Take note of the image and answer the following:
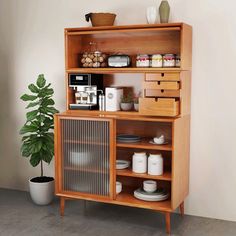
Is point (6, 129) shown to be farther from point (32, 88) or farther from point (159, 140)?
point (159, 140)

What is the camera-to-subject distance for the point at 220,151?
11.3 ft

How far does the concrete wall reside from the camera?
335 centimetres

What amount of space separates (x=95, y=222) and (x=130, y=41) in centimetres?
159

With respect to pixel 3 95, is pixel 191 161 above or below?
below

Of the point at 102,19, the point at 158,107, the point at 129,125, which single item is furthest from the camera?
the point at 129,125

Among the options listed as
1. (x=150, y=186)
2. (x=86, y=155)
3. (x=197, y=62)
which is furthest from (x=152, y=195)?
(x=197, y=62)

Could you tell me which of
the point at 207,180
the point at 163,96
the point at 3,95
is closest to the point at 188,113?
the point at 163,96

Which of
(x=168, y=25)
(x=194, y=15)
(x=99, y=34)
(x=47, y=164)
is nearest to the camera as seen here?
(x=168, y=25)

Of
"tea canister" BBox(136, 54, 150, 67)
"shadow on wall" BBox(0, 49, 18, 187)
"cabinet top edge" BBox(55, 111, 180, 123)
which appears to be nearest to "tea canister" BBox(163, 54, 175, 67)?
"tea canister" BBox(136, 54, 150, 67)

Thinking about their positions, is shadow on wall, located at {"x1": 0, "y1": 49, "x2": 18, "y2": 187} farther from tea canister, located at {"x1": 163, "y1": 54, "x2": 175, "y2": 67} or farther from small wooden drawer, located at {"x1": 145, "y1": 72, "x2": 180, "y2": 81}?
tea canister, located at {"x1": 163, "y1": 54, "x2": 175, "y2": 67}

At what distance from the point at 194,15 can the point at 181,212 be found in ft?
5.55

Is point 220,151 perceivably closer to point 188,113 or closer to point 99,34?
point 188,113

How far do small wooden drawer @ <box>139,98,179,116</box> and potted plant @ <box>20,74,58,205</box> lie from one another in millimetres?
906

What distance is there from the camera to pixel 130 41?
3.59m
